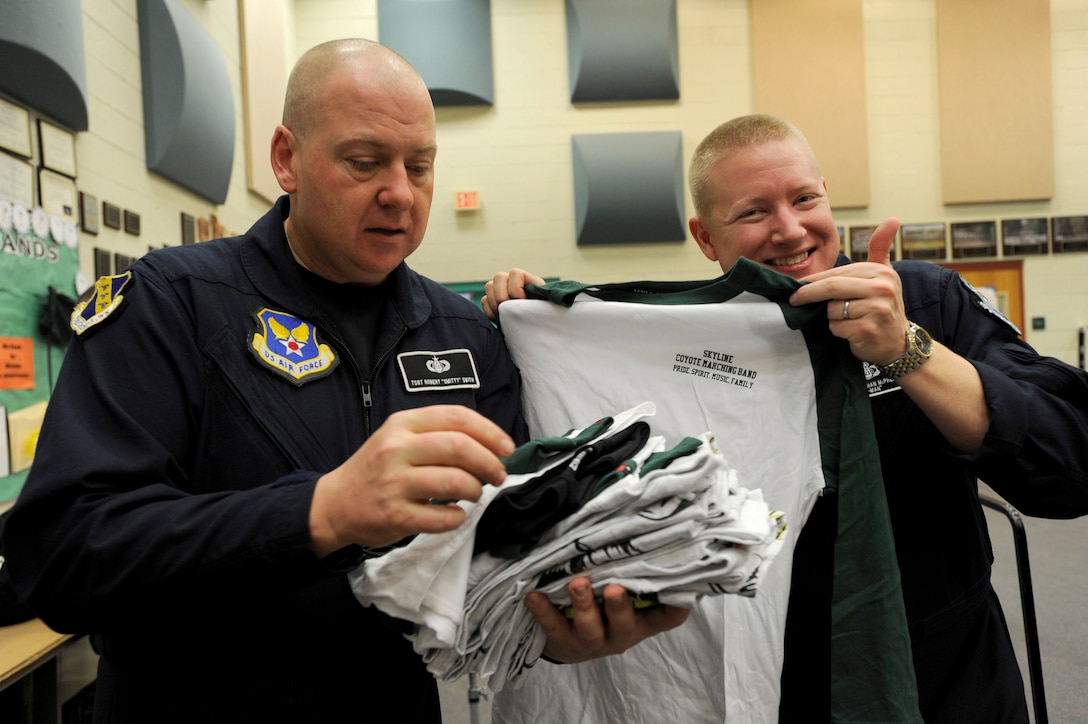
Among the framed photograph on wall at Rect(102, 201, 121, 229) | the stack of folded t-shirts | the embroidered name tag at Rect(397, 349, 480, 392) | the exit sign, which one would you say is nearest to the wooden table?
the embroidered name tag at Rect(397, 349, 480, 392)

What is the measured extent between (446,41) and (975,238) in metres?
4.90

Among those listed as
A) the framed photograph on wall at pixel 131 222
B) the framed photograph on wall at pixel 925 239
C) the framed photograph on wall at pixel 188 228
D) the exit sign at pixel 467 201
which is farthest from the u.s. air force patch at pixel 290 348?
the framed photograph on wall at pixel 925 239

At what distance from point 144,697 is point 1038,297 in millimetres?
7686

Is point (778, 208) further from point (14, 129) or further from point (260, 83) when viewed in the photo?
point (260, 83)

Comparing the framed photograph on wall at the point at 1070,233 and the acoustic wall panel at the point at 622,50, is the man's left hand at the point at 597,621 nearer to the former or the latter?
the acoustic wall panel at the point at 622,50

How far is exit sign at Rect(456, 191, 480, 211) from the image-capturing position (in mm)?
6723

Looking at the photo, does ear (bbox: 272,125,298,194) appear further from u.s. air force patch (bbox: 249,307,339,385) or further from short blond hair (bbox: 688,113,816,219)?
short blond hair (bbox: 688,113,816,219)

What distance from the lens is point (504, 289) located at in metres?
1.60

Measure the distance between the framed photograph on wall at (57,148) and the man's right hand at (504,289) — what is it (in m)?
2.15

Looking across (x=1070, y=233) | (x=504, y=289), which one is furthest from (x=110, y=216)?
(x=1070, y=233)

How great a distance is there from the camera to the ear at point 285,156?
1.35m

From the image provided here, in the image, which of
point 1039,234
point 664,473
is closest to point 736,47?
point 1039,234

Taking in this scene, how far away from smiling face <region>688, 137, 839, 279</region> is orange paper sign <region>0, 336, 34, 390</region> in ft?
7.80

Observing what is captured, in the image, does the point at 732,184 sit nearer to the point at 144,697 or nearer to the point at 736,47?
the point at 144,697
